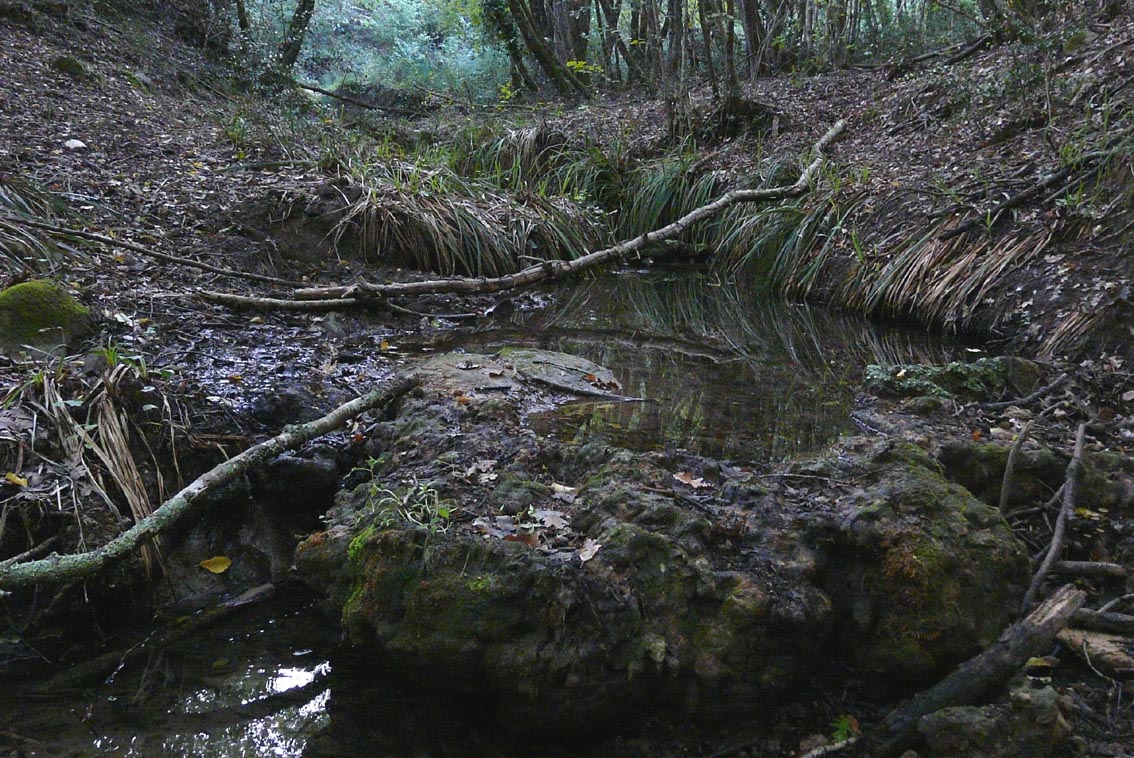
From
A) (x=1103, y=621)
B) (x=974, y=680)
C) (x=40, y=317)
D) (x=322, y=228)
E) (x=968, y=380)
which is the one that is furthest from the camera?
(x=322, y=228)

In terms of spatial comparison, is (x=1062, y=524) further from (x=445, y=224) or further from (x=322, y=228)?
(x=322, y=228)

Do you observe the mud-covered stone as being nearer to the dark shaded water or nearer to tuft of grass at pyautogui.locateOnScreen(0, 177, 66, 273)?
the dark shaded water

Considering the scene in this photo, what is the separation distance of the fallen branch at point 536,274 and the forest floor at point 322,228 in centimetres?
13

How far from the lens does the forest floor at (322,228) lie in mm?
3514

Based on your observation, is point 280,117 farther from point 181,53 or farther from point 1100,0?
point 1100,0

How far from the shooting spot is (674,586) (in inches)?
89.5

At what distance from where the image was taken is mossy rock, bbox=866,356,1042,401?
384cm

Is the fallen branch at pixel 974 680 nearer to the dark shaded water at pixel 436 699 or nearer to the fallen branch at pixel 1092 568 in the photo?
the fallen branch at pixel 1092 568

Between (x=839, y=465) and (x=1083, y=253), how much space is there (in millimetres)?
3118

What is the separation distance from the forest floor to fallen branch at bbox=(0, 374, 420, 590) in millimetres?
333

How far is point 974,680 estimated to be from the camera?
2.01 meters

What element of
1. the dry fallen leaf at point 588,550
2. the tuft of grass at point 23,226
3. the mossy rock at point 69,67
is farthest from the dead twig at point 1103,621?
the mossy rock at point 69,67

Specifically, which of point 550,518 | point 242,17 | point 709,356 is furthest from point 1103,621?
point 242,17

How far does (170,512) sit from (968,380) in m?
3.66
